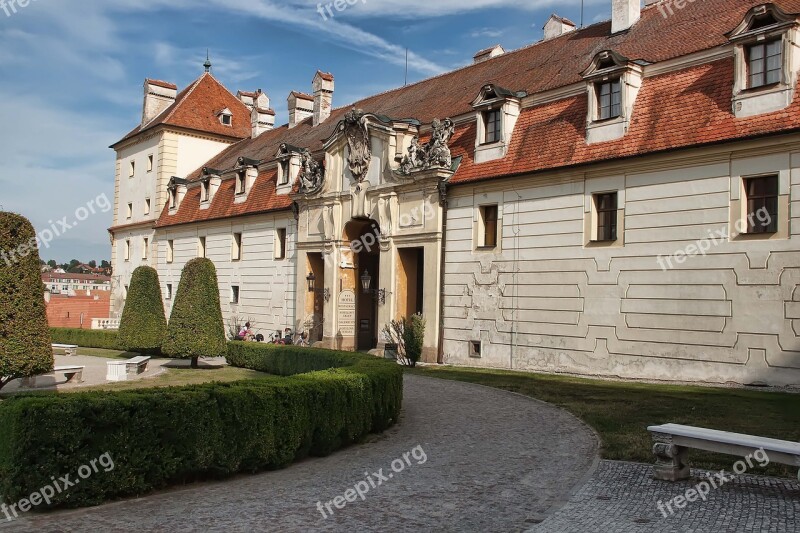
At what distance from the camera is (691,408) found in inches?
517

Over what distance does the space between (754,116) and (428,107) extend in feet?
46.2

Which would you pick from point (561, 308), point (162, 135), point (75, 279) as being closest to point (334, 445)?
point (561, 308)

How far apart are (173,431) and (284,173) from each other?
82.6 feet

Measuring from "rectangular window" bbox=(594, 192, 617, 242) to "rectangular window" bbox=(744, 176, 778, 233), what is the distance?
3.56 meters

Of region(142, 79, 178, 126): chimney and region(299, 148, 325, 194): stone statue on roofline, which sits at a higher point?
region(142, 79, 178, 126): chimney

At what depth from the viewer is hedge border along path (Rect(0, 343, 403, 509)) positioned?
304 inches

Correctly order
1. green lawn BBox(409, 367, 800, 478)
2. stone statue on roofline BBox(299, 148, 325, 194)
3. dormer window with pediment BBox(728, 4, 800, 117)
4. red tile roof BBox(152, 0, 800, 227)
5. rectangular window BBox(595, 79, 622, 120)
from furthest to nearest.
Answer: stone statue on roofline BBox(299, 148, 325, 194)
rectangular window BBox(595, 79, 622, 120)
red tile roof BBox(152, 0, 800, 227)
dormer window with pediment BBox(728, 4, 800, 117)
green lawn BBox(409, 367, 800, 478)

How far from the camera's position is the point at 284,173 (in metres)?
33.0

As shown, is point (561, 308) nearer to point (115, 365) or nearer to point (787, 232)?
point (787, 232)

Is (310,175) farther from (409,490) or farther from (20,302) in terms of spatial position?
(409,490)

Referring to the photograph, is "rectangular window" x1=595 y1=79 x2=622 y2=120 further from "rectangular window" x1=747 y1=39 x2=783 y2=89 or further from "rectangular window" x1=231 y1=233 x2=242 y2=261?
"rectangular window" x1=231 y1=233 x2=242 y2=261

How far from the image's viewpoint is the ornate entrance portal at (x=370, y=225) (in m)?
24.2

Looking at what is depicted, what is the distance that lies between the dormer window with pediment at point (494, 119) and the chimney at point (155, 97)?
31.7 metres

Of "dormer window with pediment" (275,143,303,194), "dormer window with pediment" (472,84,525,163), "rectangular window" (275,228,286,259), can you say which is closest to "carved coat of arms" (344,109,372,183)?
"dormer window with pediment" (275,143,303,194)
